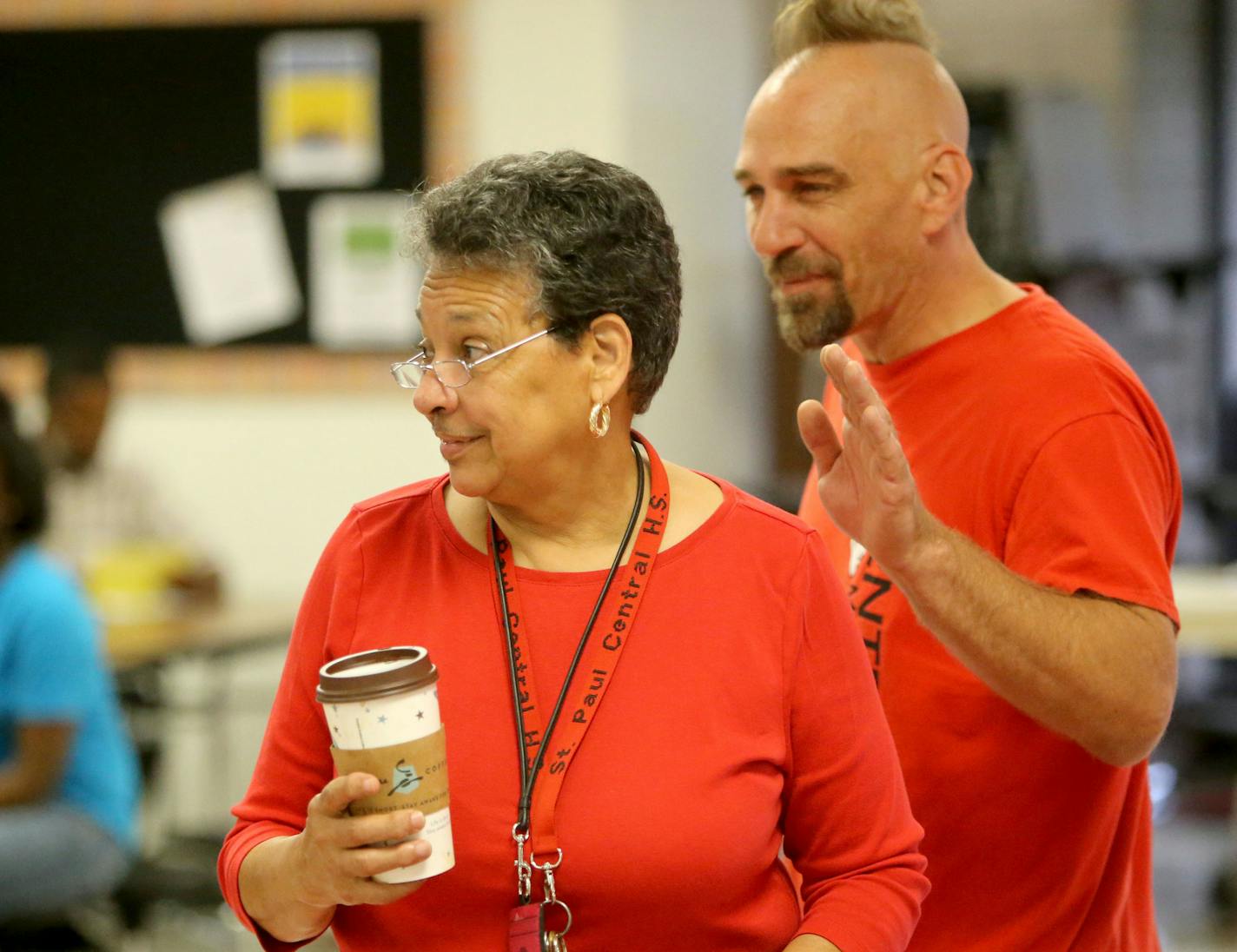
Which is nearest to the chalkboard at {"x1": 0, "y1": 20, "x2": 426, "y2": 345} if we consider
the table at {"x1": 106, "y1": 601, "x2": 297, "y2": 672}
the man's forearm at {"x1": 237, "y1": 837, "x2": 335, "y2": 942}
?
the table at {"x1": 106, "y1": 601, "x2": 297, "y2": 672}

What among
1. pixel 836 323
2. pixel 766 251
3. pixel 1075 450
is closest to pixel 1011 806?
pixel 1075 450

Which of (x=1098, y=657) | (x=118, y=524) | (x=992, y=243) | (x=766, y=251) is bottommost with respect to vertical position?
(x=118, y=524)

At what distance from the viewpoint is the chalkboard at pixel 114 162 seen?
5.44m

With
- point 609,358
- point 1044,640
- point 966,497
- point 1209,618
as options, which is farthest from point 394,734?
point 1209,618

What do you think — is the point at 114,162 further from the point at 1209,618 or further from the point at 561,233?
the point at 561,233

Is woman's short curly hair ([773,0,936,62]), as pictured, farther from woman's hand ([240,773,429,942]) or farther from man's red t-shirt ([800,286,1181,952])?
woman's hand ([240,773,429,942])

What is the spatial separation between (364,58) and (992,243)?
93.8 inches

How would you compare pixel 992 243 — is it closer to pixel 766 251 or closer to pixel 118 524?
pixel 118 524

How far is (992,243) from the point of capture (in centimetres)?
580

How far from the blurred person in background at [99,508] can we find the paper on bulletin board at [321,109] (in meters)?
0.95

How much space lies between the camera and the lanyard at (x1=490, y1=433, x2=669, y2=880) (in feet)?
4.72

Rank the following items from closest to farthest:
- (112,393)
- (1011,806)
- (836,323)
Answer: (1011,806) < (836,323) < (112,393)

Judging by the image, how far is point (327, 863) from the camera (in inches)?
51.9

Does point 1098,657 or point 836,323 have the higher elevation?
point 836,323
